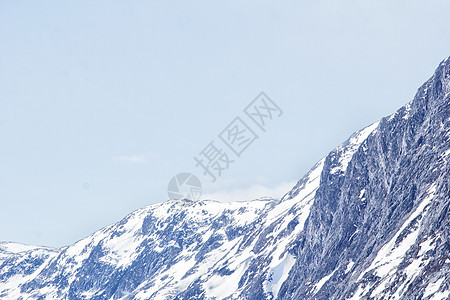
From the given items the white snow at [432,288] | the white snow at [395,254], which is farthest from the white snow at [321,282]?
the white snow at [432,288]

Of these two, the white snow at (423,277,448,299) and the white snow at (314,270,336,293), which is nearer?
the white snow at (423,277,448,299)

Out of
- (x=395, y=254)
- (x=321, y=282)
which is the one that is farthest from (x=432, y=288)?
(x=321, y=282)

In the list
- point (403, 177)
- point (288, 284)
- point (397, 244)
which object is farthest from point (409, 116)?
point (288, 284)

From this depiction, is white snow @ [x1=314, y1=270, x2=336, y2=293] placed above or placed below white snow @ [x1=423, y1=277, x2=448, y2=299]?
below

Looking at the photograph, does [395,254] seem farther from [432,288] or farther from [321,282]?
[321,282]

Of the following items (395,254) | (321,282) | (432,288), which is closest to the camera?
(432,288)

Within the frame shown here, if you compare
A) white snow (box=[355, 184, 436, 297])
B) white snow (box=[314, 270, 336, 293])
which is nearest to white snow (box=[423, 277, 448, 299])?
white snow (box=[355, 184, 436, 297])

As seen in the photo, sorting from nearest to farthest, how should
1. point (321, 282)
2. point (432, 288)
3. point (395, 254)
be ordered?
point (432, 288) → point (395, 254) → point (321, 282)

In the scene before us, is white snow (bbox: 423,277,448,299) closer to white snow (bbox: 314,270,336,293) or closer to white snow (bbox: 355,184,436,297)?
white snow (bbox: 355,184,436,297)

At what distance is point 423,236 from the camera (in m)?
111

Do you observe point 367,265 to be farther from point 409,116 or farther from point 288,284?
point 288,284

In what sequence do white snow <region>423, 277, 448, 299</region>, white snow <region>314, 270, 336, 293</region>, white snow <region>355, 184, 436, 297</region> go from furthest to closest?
white snow <region>314, 270, 336, 293</region>
white snow <region>355, 184, 436, 297</region>
white snow <region>423, 277, 448, 299</region>

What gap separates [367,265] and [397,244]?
9.67 metres

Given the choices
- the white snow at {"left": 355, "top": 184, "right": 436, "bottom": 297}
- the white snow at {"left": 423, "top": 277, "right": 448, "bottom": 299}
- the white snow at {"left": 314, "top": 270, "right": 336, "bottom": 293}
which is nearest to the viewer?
the white snow at {"left": 423, "top": 277, "right": 448, "bottom": 299}
